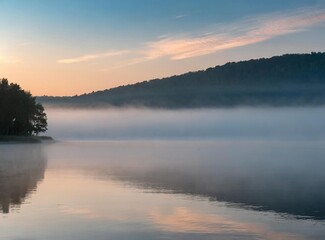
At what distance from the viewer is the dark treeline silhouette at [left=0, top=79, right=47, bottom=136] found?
10388 centimetres

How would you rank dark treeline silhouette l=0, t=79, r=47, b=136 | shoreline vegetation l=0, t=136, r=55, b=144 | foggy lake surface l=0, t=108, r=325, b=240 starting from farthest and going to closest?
dark treeline silhouette l=0, t=79, r=47, b=136, shoreline vegetation l=0, t=136, r=55, b=144, foggy lake surface l=0, t=108, r=325, b=240

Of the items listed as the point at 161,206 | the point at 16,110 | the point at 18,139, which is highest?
the point at 16,110

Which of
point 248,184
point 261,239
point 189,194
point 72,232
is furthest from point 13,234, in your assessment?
point 248,184

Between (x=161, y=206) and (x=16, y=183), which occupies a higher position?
(x=16, y=183)

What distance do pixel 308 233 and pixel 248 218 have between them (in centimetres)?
275

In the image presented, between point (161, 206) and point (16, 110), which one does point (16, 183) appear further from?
point (16, 110)

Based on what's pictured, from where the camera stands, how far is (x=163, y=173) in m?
37.2

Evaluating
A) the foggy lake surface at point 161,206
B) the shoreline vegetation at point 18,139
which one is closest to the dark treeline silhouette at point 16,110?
the shoreline vegetation at point 18,139

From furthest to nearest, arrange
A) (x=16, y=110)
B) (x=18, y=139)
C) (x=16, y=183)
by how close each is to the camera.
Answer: (x=18, y=139) → (x=16, y=110) → (x=16, y=183)

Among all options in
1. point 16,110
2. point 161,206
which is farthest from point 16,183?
point 16,110

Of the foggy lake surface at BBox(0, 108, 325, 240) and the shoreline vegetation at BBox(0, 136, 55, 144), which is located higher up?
the shoreline vegetation at BBox(0, 136, 55, 144)

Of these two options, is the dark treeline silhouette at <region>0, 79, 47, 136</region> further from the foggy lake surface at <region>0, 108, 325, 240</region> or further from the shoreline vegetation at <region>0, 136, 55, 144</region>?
the foggy lake surface at <region>0, 108, 325, 240</region>

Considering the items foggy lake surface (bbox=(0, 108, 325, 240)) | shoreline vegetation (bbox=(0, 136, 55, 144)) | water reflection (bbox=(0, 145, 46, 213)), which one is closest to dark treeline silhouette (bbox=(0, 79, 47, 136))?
shoreline vegetation (bbox=(0, 136, 55, 144))

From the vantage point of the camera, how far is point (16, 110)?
342 feet
